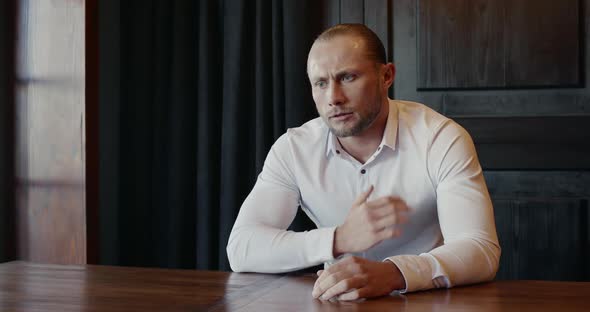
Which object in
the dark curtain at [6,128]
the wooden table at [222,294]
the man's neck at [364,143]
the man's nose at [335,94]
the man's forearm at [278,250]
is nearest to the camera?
the wooden table at [222,294]

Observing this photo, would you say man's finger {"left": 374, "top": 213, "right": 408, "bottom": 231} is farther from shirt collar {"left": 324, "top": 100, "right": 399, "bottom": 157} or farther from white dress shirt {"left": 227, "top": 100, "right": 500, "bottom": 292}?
shirt collar {"left": 324, "top": 100, "right": 399, "bottom": 157}

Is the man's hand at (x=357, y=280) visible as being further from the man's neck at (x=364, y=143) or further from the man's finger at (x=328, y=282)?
the man's neck at (x=364, y=143)

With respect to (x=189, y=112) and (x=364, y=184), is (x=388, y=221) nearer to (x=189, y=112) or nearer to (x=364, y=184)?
(x=364, y=184)

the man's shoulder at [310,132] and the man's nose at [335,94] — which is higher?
the man's nose at [335,94]

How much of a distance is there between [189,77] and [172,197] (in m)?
0.53

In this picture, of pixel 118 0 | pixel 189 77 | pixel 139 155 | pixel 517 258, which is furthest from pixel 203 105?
pixel 517 258

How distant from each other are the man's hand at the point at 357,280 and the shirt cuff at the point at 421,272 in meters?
0.01

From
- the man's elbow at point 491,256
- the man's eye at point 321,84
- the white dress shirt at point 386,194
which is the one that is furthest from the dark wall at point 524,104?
the man's elbow at point 491,256

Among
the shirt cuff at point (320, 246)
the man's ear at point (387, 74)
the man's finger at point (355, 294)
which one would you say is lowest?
the man's finger at point (355, 294)

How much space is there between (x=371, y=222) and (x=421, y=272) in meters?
0.18

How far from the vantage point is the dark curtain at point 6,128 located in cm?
290

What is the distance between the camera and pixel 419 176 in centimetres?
185

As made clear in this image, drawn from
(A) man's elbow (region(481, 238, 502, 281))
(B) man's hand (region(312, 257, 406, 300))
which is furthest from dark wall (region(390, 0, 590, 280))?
(B) man's hand (region(312, 257, 406, 300))

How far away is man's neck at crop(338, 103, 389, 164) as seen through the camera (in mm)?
1962
